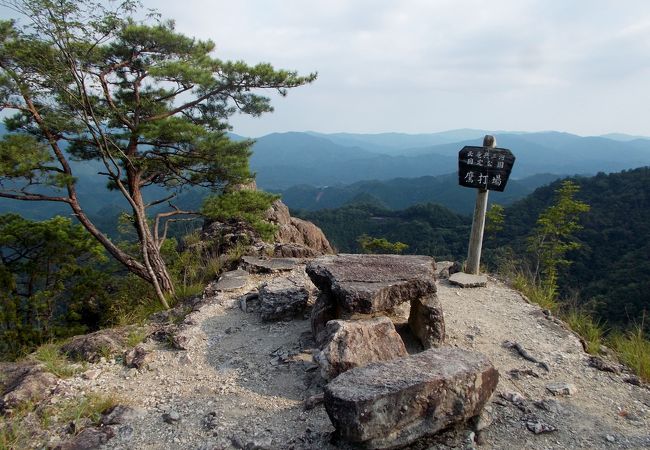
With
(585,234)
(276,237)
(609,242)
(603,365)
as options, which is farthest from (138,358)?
(585,234)

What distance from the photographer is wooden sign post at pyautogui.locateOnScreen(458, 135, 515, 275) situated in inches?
264

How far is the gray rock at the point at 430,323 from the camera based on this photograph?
4645 mm

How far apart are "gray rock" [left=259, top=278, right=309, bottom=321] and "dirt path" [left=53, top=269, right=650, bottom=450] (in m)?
0.15

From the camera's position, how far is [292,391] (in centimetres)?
404

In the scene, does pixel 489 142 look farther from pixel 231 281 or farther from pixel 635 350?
pixel 231 281

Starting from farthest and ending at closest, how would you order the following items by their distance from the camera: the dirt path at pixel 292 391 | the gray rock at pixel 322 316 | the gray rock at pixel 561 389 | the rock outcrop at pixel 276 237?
the rock outcrop at pixel 276 237
the gray rock at pixel 322 316
the gray rock at pixel 561 389
the dirt path at pixel 292 391

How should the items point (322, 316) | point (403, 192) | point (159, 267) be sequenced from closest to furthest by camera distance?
point (322, 316)
point (159, 267)
point (403, 192)

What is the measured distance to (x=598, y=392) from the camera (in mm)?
4051

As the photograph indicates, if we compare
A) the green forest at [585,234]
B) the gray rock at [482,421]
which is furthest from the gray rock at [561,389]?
the green forest at [585,234]

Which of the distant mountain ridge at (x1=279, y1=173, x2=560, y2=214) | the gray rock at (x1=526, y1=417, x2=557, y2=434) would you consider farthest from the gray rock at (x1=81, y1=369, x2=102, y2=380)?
the distant mountain ridge at (x1=279, y1=173, x2=560, y2=214)

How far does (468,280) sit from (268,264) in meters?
3.73

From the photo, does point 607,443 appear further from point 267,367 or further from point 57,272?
point 57,272

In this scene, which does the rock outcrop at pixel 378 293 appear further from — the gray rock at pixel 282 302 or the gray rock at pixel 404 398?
the gray rock at pixel 404 398

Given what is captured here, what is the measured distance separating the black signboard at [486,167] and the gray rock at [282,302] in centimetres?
355
